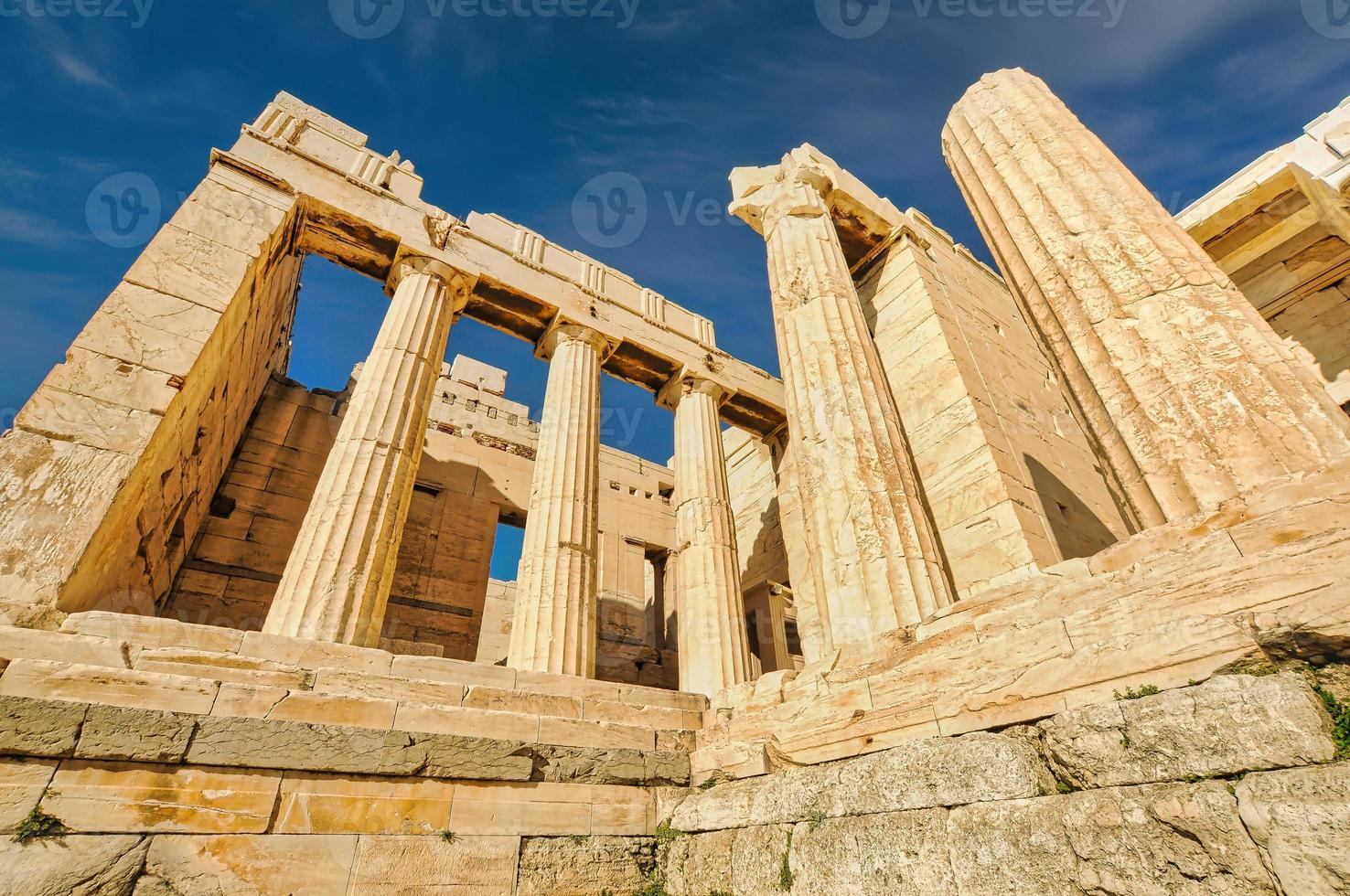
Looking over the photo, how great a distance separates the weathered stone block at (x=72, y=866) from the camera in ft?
11.8

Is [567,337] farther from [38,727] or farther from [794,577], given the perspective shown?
[38,727]

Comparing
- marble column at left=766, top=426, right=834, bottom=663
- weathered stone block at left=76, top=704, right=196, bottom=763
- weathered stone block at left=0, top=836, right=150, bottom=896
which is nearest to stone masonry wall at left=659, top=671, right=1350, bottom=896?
marble column at left=766, top=426, right=834, bottom=663

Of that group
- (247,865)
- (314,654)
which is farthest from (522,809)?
(314,654)

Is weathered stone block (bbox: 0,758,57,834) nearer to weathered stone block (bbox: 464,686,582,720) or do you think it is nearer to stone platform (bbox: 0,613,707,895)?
stone platform (bbox: 0,613,707,895)

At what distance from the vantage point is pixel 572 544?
9352mm

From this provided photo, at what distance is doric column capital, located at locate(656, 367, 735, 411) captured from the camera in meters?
13.8

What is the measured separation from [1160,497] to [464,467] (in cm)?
1440

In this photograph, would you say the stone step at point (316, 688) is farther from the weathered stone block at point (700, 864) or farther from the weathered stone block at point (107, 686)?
the weathered stone block at point (700, 864)

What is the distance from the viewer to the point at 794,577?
32.6ft

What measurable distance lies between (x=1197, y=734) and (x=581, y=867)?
4.57 metres

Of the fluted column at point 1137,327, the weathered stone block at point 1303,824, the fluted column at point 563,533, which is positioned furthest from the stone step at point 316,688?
the fluted column at point 1137,327

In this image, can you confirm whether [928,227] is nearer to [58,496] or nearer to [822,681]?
[822,681]

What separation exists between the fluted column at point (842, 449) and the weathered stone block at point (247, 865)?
461cm

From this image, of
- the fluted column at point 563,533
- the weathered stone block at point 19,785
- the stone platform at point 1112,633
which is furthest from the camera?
the fluted column at point 563,533
